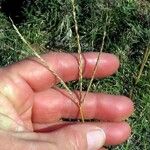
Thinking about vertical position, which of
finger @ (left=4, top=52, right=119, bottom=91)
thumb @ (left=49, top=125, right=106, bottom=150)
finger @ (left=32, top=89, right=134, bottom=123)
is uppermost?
finger @ (left=4, top=52, right=119, bottom=91)

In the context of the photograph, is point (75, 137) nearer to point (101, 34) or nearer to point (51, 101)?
point (51, 101)

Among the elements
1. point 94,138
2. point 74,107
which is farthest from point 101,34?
point 94,138

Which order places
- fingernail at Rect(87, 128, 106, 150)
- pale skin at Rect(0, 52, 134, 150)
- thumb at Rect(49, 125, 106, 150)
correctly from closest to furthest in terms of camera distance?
thumb at Rect(49, 125, 106, 150) → fingernail at Rect(87, 128, 106, 150) → pale skin at Rect(0, 52, 134, 150)

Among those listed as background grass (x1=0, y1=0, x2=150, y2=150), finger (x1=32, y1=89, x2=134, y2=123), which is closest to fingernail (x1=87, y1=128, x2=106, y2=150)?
finger (x1=32, y1=89, x2=134, y2=123)

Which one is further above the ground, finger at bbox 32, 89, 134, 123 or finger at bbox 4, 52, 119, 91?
finger at bbox 4, 52, 119, 91

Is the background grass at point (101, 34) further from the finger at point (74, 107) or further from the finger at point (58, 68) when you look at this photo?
the finger at point (58, 68)

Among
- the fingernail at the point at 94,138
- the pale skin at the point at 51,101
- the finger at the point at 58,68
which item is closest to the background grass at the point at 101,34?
the pale skin at the point at 51,101

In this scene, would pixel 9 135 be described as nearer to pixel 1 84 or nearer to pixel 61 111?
pixel 1 84

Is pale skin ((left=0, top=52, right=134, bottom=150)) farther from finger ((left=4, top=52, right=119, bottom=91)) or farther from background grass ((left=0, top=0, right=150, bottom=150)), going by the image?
background grass ((left=0, top=0, right=150, bottom=150))
